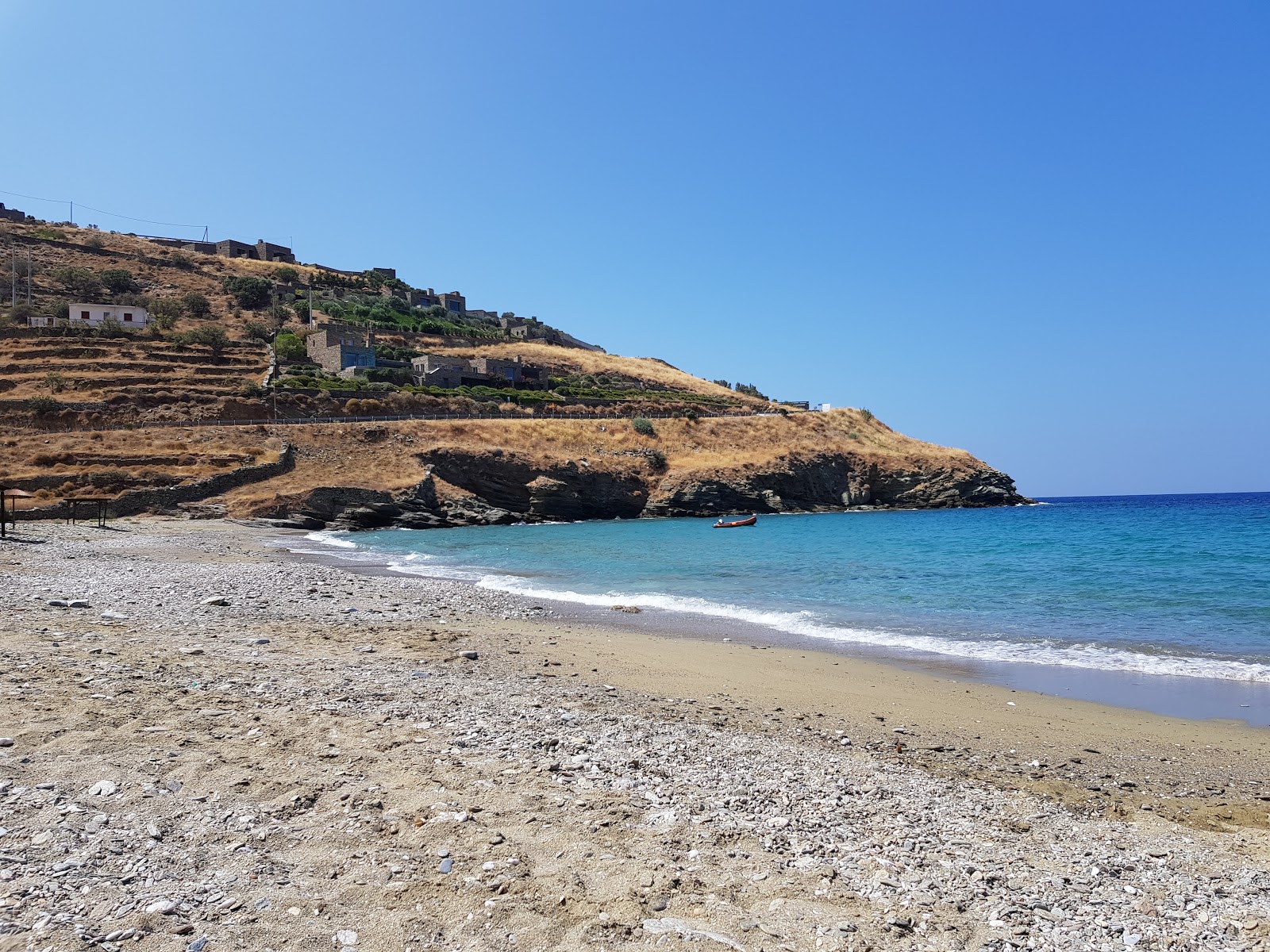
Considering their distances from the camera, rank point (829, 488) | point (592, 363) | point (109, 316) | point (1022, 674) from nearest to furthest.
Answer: point (1022, 674)
point (829, 488)
point (109, 316)
point (592, 363)

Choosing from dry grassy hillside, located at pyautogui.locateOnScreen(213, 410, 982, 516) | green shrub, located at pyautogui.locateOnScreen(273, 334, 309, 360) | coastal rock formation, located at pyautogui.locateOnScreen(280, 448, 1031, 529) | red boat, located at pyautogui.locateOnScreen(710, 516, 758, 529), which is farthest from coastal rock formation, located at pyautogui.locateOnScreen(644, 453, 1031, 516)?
green shrub, located at pyautogui.locateOnScreen(273, 334, 309, 360)

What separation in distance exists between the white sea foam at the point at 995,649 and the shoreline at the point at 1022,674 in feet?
0.56

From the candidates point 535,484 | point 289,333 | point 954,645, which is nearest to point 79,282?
point 289,333

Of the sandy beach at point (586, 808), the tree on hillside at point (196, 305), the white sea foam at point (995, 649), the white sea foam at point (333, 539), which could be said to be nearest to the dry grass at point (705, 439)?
the white sea foam at point (333, 539)

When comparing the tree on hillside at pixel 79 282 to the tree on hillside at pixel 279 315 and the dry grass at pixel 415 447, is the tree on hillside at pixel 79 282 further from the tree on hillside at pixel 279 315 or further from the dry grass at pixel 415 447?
the dry grass at pixel 415 447

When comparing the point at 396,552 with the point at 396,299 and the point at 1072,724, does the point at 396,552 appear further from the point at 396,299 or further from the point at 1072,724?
the point at 396,299

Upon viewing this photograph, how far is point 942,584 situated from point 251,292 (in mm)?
96163

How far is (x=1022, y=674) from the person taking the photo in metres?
11.8

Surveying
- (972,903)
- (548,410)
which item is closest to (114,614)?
(972,903)

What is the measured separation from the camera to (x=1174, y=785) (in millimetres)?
7012

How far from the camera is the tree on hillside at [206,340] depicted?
70.4m

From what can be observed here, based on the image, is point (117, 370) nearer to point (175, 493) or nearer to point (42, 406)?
point (42, 406)

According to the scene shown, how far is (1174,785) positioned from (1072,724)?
79.7 inches

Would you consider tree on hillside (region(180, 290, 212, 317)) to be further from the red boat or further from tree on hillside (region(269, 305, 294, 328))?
the red boat
